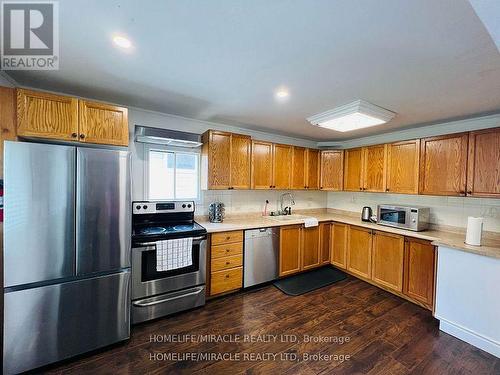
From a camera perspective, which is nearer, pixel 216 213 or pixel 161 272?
pixel 161 272

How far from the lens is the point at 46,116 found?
1854 millimetres

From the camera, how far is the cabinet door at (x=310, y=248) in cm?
356

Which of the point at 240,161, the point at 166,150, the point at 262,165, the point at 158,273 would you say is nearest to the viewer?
the point at 158,273

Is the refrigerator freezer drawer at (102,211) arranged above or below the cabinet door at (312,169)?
below

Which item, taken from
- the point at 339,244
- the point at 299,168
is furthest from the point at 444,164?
the point at 299,168

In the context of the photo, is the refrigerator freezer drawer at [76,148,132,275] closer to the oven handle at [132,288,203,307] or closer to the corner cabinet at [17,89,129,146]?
the corner cabinet at [17,89,129,146]

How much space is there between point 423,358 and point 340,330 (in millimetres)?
696

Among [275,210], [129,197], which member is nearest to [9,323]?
[129,197]

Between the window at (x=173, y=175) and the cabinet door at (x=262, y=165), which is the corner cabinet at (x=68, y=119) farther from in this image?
the cabinet door at (x=262, y=165)

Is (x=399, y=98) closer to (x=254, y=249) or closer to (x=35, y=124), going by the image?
(x=254, y=249)

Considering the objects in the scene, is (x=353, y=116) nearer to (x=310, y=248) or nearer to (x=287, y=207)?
(x=287, y=207)

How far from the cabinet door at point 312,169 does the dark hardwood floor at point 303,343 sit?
6.51 feet

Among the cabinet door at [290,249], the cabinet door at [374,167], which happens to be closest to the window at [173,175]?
the cabinet door at [290,249]

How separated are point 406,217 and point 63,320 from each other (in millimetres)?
4021
